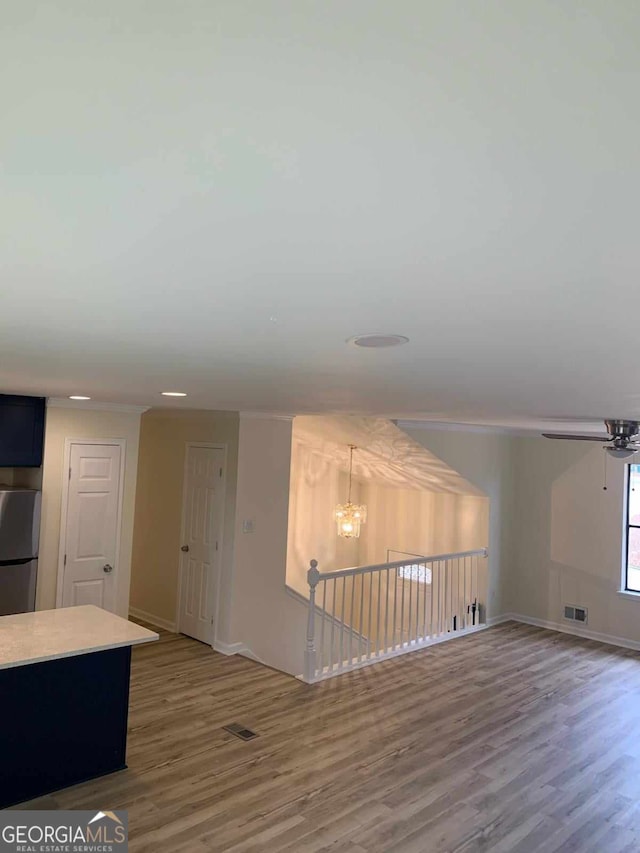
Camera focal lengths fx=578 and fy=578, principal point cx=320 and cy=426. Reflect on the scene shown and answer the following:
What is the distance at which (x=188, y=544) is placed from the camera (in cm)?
630

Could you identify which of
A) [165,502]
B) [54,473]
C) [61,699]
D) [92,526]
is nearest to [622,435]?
[61,699]

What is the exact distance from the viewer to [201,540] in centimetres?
612

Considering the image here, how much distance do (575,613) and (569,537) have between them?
923 mm

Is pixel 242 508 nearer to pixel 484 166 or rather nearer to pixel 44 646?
pixel 44 646

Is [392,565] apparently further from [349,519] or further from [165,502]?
Answer: [165,502]

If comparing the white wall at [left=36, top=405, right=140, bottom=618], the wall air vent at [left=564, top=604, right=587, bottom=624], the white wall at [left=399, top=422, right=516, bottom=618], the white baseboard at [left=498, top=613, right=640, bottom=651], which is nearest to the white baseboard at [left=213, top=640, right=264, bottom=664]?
the white wall at [left=36, top=405, right=140, bottom=618]

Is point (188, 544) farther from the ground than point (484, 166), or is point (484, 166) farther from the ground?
point (484, 166)

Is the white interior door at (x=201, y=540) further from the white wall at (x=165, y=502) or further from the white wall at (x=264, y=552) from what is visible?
the white wall at (x=264, y=552)

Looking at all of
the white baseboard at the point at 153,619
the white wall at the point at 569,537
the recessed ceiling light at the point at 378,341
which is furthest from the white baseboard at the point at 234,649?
the recessed ceiling light at the point at 378,341

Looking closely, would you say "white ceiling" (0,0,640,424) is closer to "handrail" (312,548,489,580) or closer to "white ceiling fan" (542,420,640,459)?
"white ceiling fan" (542,420,640,459)

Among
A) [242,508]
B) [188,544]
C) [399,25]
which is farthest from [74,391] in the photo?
[399,25]

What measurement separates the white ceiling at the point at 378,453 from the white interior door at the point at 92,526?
229 cm

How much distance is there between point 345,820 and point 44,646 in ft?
6.21

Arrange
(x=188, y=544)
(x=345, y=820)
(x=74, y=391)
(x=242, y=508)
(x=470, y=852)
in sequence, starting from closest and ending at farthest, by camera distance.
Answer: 1. (x=470, y=852)
2. (x=345, y=820)
3. (x=74, y=391)
4. (x=242, y=508)
5. (x=188, y=544)
